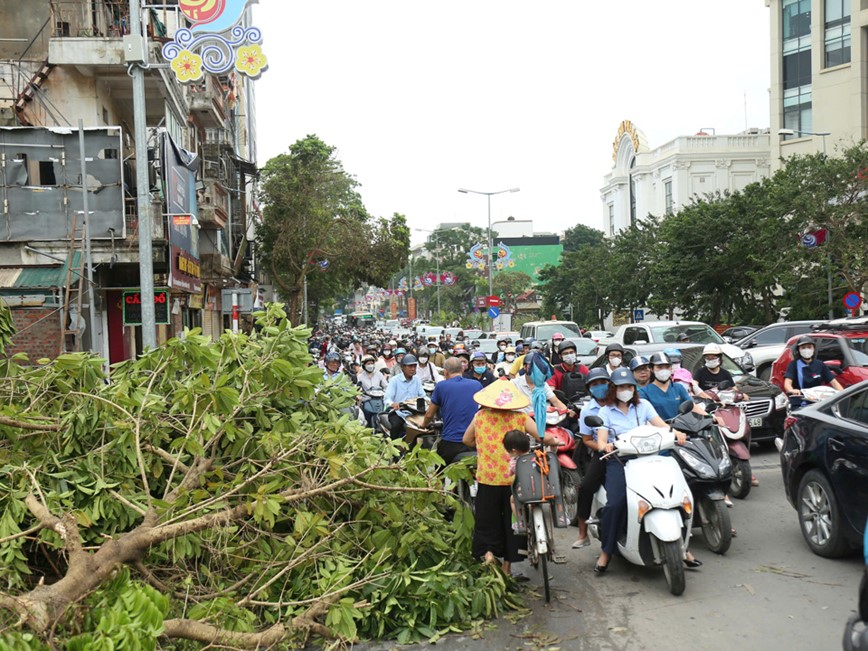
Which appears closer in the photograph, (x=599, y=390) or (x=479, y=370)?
(x=599, y=390)

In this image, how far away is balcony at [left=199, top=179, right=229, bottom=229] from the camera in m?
25.5

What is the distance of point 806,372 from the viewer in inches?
457

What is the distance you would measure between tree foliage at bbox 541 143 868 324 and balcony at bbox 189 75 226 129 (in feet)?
67.4

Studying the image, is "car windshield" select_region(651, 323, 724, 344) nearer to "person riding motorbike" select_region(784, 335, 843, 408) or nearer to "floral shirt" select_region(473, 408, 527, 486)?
"person riding motorbike" select_region(784, 335, 843, 408)

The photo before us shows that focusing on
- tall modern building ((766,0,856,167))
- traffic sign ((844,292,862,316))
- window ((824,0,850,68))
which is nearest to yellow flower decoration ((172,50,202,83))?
traffic sign ((844,292,862,316))

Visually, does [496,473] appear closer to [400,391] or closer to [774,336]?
[400,391]

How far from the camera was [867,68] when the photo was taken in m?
47.4

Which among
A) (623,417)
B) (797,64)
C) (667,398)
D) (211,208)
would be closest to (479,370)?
(667,398)

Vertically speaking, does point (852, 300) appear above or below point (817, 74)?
below

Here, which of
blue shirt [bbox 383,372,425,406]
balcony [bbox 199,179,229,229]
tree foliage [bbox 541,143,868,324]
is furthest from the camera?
tree foliage [bbox 541,143,868,324]

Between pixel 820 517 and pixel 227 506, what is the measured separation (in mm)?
4758

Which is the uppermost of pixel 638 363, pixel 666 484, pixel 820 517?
pixel 638 363

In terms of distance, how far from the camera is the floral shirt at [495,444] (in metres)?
6.64

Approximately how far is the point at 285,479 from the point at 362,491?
1.87ft
